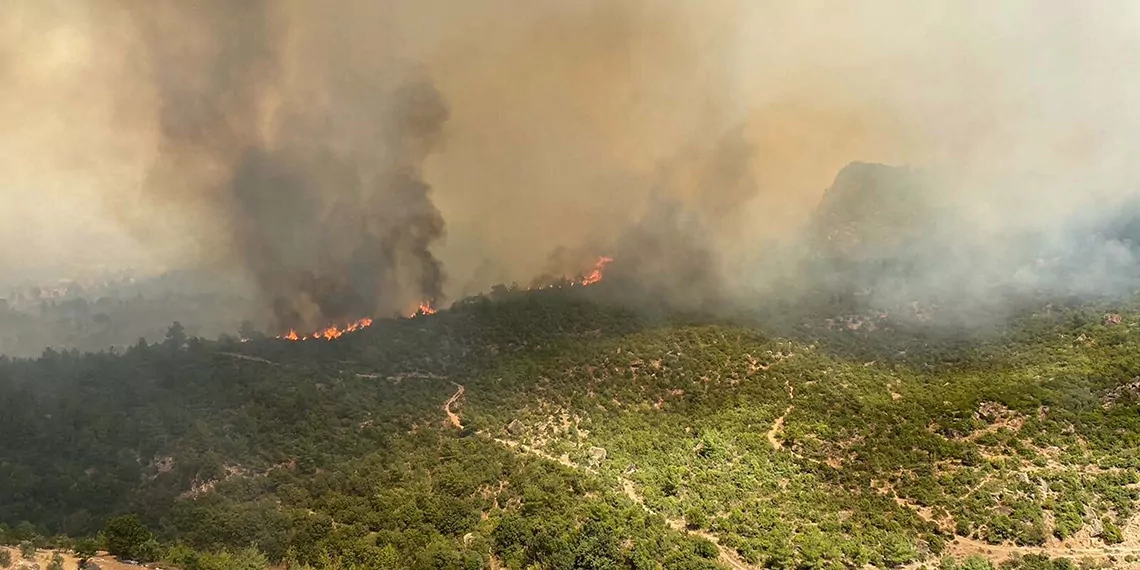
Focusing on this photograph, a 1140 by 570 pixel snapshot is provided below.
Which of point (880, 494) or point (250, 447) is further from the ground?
point (250, 447)

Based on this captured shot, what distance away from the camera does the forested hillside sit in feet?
127

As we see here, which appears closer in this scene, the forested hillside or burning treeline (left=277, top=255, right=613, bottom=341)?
the forested hillside

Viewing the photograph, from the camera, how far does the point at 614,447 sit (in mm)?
49219

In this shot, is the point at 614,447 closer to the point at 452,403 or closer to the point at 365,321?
the point at 452,403

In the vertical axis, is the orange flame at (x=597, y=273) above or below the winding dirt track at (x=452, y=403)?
above

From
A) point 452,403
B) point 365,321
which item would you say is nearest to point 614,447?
point 452,403

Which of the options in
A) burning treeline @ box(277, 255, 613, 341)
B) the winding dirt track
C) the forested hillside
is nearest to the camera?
the forested hillside

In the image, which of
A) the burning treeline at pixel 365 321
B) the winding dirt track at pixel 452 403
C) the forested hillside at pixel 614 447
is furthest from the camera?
the burning treeline at pixel 365 321

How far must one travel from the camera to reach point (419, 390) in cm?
5759

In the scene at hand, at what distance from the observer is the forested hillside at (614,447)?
127 ft

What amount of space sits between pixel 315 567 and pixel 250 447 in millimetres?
14215

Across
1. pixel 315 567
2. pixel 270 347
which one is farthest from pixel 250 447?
pixel 270 347

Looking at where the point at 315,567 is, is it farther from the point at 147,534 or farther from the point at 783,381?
the point at 783,381

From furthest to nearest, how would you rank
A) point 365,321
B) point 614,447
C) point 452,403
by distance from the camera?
1. point 365,321
2. point 452,403
3. point 614,447
